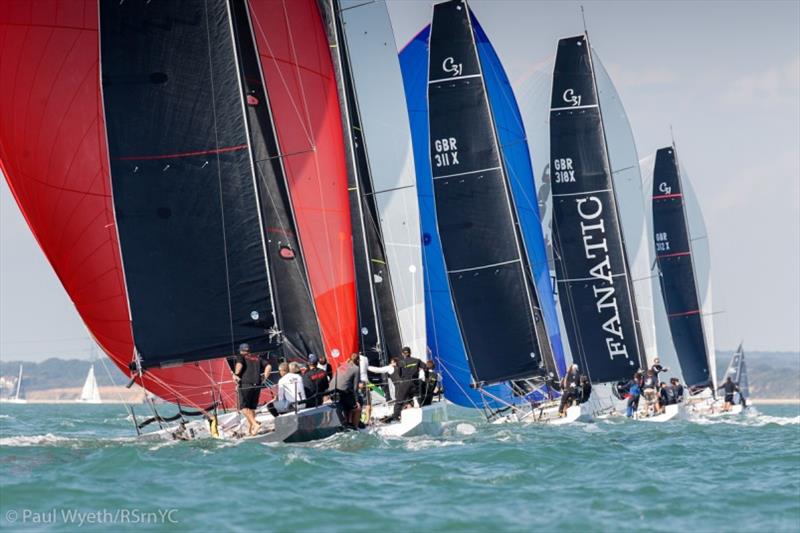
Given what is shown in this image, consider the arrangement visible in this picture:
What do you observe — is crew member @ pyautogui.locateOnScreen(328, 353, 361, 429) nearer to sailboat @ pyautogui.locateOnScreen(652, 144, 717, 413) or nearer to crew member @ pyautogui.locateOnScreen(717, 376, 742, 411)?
crew member @ pyautogui.locateOnScreen(717, 376, 742, 411)

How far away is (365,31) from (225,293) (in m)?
8.67

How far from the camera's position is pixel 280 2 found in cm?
2211

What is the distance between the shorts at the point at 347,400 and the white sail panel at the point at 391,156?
592 cm

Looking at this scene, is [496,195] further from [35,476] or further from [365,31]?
[35,476]

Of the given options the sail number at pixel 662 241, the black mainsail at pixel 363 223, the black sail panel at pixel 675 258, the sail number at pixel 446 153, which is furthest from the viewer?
the sail number at pixel 662 241

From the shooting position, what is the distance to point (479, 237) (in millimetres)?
26672

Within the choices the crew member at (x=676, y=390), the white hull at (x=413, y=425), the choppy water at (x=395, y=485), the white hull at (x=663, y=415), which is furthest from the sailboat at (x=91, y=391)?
the choppy water at (x=395, y=485)

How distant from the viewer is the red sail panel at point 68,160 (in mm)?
18828

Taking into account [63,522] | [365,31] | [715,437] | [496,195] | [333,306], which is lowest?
[715,437]

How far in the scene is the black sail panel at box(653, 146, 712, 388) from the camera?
41094mm

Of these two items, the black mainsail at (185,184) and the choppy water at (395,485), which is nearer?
the choppy water at (395,485)

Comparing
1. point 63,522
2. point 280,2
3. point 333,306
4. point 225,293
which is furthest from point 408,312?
point 63,522

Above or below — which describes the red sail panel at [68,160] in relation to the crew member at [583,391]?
above

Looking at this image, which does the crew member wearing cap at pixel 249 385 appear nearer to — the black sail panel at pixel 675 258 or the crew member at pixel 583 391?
the crew member at pixel 583 391
